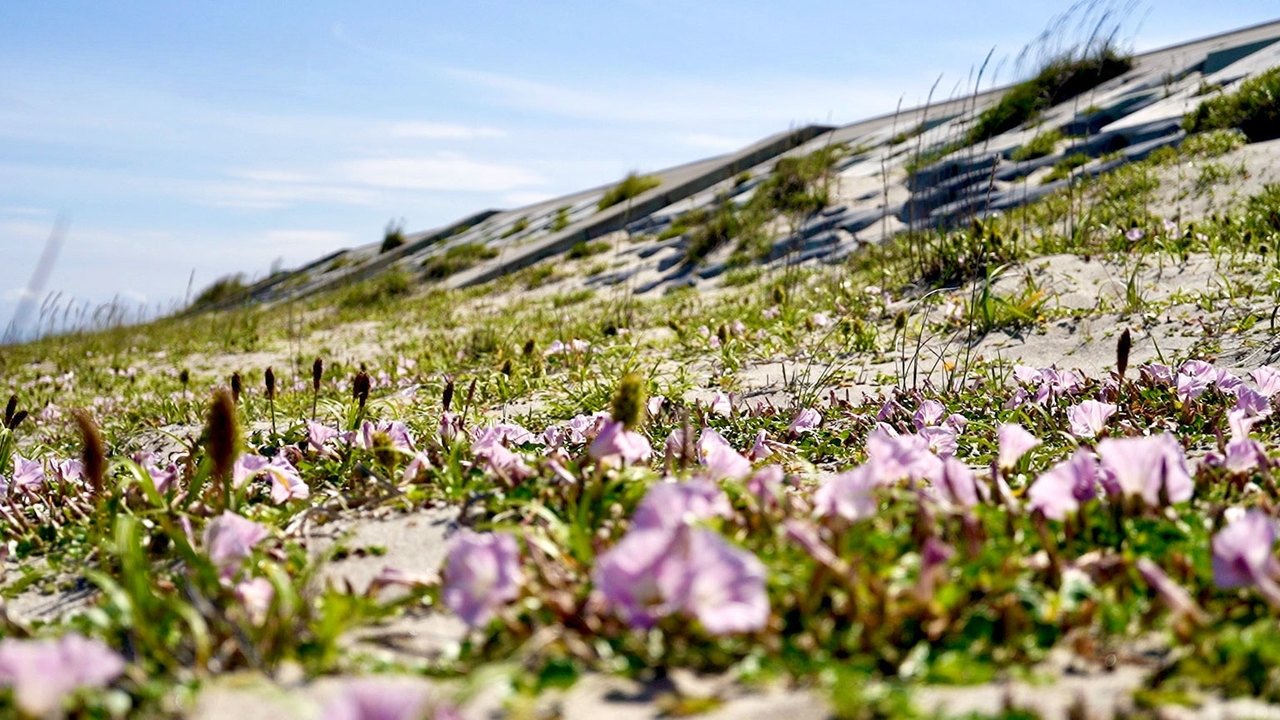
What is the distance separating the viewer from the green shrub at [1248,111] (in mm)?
7938

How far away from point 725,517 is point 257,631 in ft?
2.45

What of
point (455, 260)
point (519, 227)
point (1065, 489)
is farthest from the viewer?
point (519, 227)

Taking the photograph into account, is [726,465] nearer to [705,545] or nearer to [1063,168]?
[705,545]

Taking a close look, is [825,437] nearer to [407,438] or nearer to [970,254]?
[407,438]

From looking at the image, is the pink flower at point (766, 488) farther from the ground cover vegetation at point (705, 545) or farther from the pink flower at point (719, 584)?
the pink flower at point (719, 584)

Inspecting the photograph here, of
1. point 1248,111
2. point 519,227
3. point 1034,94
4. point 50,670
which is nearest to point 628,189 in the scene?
point 519,227

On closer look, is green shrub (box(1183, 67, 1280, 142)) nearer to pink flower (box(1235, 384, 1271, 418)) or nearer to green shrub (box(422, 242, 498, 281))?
pink flower (box(1235, 384, 1271, 418))

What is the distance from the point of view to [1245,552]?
1282 mm

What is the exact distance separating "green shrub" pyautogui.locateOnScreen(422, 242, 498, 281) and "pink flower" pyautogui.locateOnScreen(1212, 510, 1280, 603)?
14163mm

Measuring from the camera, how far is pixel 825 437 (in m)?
2.94

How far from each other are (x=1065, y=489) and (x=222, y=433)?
4.94ft

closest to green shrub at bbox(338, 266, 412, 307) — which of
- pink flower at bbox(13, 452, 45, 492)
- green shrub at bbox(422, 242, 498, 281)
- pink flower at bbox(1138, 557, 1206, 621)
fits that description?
green shrub at bbox(422, 242, 498, 281)

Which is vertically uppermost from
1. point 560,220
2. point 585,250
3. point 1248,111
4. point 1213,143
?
point 560,220

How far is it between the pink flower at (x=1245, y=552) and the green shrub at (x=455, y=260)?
46.5 ft
